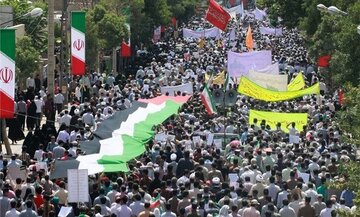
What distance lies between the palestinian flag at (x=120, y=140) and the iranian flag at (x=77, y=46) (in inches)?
302

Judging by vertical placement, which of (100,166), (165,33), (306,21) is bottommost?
(165,33)

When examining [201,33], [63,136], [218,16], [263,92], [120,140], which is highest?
[120,140]

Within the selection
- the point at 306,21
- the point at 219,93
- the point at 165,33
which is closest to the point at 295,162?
the point at 219,93

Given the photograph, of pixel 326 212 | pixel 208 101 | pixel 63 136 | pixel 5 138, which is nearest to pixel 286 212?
pixel 326 212

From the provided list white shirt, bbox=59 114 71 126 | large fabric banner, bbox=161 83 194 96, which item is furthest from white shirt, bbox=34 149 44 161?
large fabric banner, bbox=161 83 194 96

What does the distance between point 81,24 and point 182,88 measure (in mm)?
3395

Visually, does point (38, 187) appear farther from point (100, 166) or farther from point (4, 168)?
point (4, 168)

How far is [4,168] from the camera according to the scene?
27.4 metres

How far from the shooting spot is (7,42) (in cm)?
2989

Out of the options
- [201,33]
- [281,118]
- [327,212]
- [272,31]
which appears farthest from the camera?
[272,31]

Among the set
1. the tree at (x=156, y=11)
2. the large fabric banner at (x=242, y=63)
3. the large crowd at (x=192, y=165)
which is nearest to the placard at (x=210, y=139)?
the large crowd at (x=192, y=165)

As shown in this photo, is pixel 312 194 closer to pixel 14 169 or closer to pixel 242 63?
pixel 14 169

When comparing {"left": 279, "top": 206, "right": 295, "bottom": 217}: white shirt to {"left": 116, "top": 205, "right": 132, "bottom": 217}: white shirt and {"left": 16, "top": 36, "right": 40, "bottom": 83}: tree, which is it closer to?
{"left": 116, "top": 205, "right": 132, "bottom": 217}: white shirt

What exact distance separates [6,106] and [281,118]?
7741 mm
